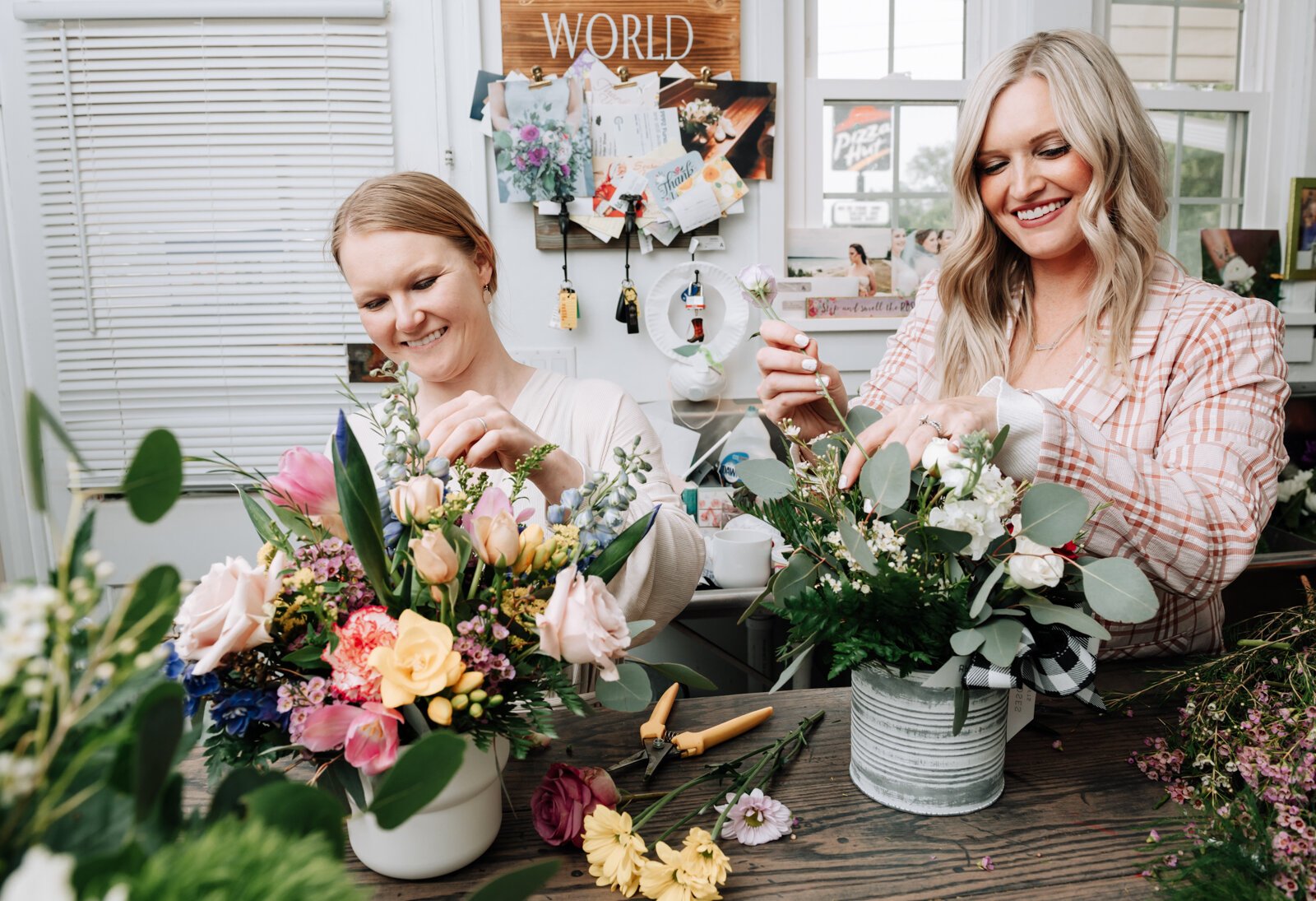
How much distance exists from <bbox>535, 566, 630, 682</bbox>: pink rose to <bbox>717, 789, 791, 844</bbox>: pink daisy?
0.27 m

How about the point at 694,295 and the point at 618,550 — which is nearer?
the point at 618,550

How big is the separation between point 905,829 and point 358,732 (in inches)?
20.7

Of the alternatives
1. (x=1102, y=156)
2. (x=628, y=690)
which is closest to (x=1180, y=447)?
(x=1102, y=156)

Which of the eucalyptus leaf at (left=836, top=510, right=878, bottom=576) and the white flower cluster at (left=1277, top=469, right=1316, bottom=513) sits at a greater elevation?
the eucalyptus leaf at (left=836, top=510, right=878, bottom=576)

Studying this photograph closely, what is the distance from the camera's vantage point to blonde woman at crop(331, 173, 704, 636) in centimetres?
120

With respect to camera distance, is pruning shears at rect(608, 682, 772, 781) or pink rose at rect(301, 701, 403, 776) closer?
pink rose at rect(301, 701, 403, 776)

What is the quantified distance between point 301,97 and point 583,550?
2.37 m

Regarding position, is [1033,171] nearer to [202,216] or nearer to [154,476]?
[154,476]

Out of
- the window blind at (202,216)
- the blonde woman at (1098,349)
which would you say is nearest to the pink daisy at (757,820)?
the blonde woman at (1098,349)

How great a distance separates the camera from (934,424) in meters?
0.89

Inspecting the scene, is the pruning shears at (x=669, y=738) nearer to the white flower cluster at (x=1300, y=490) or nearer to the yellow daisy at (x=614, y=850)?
the yellow daisy at (x=614, y=850)

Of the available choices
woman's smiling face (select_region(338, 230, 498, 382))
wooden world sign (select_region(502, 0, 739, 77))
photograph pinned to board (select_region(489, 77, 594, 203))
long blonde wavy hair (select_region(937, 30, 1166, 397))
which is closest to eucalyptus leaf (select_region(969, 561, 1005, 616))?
long blonde wavy hair (select_region(937, 30, 1166, 397))

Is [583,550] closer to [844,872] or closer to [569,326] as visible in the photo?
[844,872]

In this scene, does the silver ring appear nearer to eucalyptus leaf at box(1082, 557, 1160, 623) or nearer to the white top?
eucalyptus leaf at box(1082, 557, 1160, 623)
